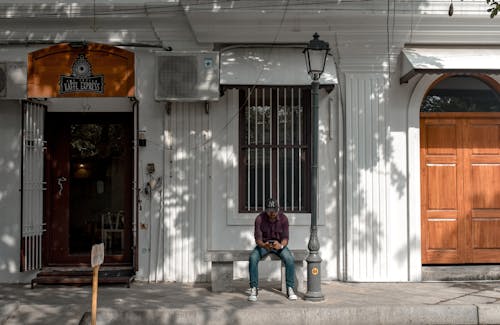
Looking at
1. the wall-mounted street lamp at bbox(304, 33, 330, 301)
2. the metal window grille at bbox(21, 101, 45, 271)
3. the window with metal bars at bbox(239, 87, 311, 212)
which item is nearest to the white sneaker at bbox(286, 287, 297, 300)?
the wall-mounted street lamp at bbox(304, 33, 330, 301)

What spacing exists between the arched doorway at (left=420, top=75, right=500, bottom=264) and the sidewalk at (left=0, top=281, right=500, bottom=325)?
1170mm

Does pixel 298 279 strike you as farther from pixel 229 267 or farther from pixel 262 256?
pixel 229 267

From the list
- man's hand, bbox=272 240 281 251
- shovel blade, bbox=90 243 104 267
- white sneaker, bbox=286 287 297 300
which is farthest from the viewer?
man's hand, bbox=272 240 281 251

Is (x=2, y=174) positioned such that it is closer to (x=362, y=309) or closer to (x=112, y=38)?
(x=112, y=38)

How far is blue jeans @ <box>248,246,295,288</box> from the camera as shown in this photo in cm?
774

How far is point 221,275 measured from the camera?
813 cm

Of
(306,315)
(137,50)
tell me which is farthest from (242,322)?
(137,50)

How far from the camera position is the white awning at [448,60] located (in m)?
8.47

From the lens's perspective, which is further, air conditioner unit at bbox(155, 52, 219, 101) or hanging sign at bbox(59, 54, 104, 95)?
air conditioner unit at bbox(155, 52, 219, 101)

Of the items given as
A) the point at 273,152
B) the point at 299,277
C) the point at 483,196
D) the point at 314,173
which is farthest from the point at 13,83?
the point at 483,196

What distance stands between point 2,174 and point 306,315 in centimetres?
543

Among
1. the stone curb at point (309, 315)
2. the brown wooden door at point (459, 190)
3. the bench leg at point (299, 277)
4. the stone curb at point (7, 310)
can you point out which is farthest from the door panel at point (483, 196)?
the stone curb at point (7, 310)

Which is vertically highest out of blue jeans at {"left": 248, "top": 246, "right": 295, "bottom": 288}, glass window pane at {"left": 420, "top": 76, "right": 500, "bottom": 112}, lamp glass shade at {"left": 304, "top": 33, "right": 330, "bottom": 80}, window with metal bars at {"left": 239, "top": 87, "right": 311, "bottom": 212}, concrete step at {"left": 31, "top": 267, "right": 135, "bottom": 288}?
lamp glass shade at {"left": 304, "top": 33, "right": 330, "bottom": 80}

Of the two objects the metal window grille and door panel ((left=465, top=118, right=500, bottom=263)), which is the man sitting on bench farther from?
the metal window grille
